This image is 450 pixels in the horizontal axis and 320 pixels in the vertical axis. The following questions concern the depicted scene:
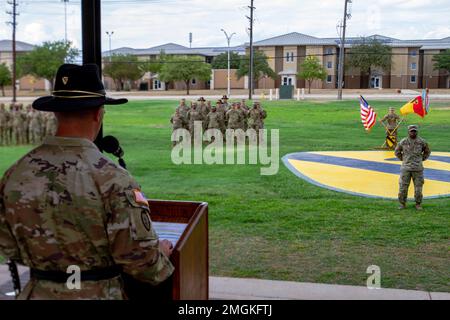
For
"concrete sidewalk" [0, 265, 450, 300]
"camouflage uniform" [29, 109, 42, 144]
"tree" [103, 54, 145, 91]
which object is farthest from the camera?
"tree" [103, 54, 145, 91]

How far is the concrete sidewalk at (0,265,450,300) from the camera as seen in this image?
13.8 ft

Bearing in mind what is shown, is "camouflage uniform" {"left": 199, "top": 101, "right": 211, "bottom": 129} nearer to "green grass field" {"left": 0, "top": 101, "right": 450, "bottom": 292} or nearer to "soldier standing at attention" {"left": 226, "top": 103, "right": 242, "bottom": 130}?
"soldier standing at attention" {"left": 226, "top": 103, "right": 242, "bottom": 130}

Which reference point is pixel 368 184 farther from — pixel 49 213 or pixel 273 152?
pixel 49 213

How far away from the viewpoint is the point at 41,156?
200 cm

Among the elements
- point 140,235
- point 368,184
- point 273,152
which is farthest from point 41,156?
point 273,152

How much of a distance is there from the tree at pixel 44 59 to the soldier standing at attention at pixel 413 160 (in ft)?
47.4

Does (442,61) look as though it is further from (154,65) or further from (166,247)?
(166,247)

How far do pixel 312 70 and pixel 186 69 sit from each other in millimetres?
15386

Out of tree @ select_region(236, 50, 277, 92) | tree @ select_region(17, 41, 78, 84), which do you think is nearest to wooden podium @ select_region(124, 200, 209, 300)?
tree @ select_region(17, 41, 78, 84)

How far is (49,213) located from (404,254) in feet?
16.3

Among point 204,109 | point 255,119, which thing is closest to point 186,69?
point 204,109

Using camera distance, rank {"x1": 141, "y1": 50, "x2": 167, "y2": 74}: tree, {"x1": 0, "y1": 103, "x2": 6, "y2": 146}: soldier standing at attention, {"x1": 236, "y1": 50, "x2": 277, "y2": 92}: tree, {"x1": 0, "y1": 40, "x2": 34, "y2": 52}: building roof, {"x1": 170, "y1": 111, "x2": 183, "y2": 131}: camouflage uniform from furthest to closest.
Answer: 1. {"x1": 141, "y1": 50, "x2": 167, "y2": 74}: tree
2. {"x1": 236, "y1": 50, "x2": 277, "y2": 92}: tree
3. {"x1": 0, "y1": 40, "x2": 34, "y2": 52}: building roof
4. {"x1": 170, "y1": 111, "x2": 183, "y2": 131}: camouflage uniform
5. {"x1": 0, "y1": 103, "x2": 6, "y2": 146}: soldier standing at attention

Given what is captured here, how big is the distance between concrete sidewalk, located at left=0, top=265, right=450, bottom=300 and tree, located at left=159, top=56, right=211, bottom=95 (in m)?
31.6
